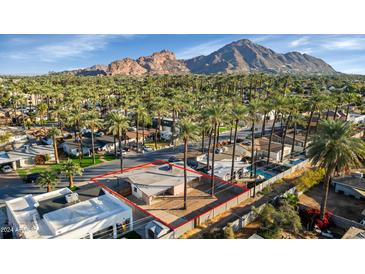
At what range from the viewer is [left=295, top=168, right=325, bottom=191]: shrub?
131ft

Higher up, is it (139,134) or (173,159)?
(139,134)

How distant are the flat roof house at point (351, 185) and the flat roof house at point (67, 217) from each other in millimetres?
31339

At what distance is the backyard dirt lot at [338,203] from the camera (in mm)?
34409

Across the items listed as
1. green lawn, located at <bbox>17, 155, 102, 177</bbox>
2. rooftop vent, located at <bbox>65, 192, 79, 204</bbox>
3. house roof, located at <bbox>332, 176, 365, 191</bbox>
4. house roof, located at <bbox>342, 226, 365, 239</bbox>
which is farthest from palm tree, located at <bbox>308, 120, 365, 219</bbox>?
green lawn, located at <bbox>17, 155, 102, 177</bbox>

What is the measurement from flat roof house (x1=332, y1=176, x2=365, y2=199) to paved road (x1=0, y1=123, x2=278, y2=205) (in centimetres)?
3052

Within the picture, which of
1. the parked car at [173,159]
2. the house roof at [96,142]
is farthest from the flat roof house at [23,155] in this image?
the parked car at [173,159]

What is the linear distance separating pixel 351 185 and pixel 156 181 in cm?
2881

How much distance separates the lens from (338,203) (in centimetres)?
3722

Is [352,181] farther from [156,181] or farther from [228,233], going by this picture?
[156,181]

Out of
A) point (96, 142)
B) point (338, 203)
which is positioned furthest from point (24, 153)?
point (338, 203)

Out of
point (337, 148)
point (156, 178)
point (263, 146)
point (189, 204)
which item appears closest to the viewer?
point (337, 148)

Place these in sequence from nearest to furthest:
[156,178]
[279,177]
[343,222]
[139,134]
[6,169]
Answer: [343,222] → [156,178] → [279,177] → [6,169] → [139,134]

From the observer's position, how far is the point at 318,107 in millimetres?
57281

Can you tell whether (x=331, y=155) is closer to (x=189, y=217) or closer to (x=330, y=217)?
(x=330, y=217)
